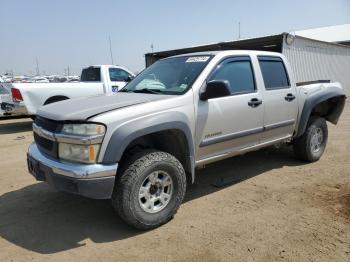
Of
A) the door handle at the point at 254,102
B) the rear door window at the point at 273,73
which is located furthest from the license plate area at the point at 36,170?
the rear door window at the point at 273,73

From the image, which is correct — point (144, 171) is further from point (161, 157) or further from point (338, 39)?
point (338, 39)

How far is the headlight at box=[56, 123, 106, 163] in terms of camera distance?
10.5 ft

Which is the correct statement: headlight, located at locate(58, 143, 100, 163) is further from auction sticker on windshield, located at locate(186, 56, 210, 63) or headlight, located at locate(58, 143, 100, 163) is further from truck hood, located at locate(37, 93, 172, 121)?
auction sticker on windshield, located at locate(186, 56, 210, 63)

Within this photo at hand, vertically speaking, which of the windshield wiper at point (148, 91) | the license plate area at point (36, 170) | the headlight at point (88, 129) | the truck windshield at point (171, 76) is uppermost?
the truck windshield at point (171, 76)

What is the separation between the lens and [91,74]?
11570mm

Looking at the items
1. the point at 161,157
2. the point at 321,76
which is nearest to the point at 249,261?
the point at 161,157

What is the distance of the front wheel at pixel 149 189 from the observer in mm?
3443

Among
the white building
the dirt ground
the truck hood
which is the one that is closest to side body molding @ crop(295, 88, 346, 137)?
the dirt ground

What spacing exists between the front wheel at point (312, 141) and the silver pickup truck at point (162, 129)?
1.80 ft

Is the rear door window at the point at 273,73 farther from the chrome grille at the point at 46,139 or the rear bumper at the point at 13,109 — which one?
the rear bumper at the point at 13,109

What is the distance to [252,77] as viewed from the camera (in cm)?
482

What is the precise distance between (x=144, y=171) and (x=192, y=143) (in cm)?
71

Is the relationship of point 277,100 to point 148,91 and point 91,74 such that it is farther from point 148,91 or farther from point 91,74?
point 91,74

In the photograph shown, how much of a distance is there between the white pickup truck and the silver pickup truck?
5035 millimetres
